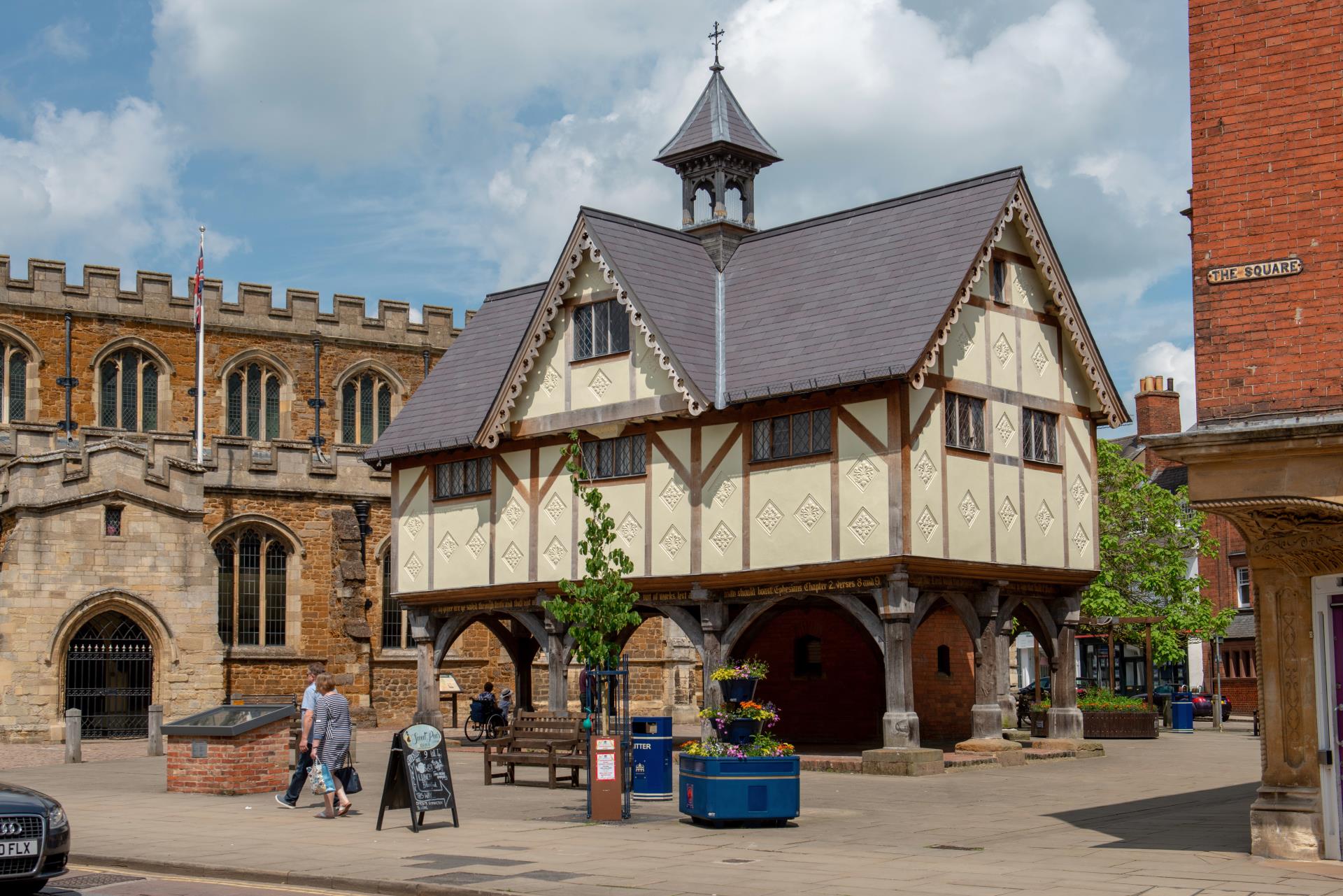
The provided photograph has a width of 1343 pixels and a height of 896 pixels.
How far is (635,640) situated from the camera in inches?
1576

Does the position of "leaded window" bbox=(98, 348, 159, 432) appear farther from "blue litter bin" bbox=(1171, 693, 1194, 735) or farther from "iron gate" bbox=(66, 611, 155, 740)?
"blue litter bin" bbox=(1171, 693, 1194, 735)

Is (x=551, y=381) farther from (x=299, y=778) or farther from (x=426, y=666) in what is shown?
(x=299, y=778)

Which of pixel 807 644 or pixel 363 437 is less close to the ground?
pixel 363 437

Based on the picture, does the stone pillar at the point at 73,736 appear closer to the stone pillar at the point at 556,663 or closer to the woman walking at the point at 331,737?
the stone pillar at the point at 556,663

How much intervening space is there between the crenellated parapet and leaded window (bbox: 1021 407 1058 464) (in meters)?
28.3

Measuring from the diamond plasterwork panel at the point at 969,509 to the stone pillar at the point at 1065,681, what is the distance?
396 cm

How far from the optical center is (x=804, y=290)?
2784cm

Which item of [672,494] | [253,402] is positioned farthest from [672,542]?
[253,402]

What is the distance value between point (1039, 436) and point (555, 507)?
8936mm

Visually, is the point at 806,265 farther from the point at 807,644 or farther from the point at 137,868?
the point at 137,868

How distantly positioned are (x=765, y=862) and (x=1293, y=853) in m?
4.57

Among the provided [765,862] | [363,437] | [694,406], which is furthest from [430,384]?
[765,862]

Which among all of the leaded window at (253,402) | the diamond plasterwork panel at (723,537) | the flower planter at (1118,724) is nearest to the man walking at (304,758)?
the diamond plasterwork panel at (723,537)

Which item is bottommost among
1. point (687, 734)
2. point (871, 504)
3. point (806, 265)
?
point (687, 734)
